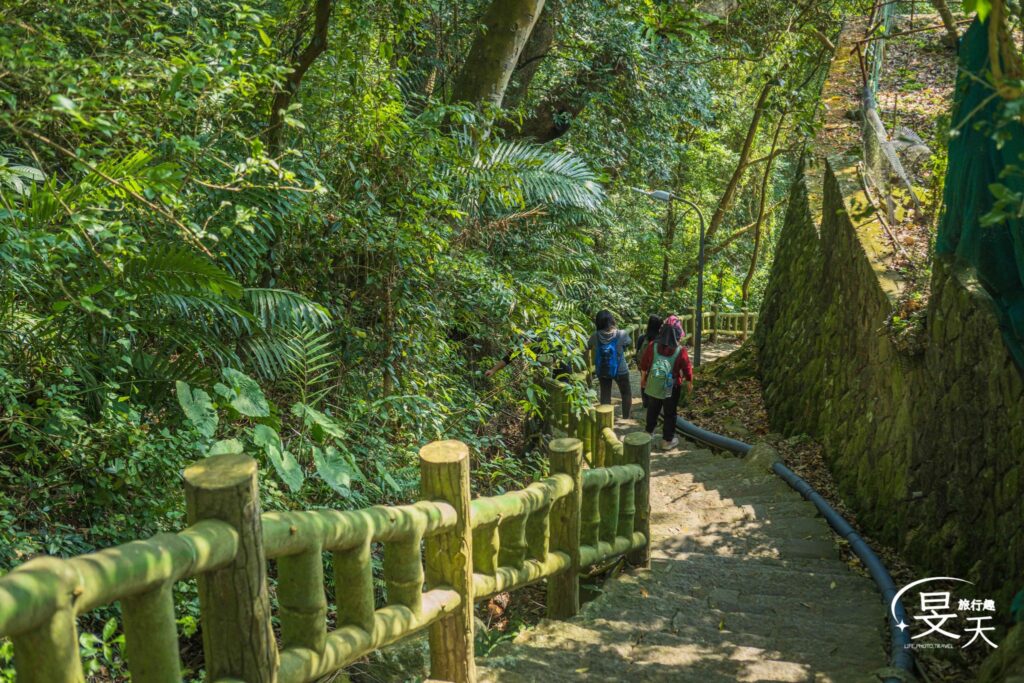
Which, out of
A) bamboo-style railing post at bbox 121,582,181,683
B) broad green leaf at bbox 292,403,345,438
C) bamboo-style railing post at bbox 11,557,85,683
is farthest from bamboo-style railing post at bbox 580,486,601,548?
bamboo-style railing post at bbox 11,557,85,683

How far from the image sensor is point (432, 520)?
3682mm

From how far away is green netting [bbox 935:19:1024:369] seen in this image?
4.88m

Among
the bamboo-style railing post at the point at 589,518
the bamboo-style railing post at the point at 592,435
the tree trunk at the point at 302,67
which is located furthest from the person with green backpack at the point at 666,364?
the tree trunk at the point at 302,67

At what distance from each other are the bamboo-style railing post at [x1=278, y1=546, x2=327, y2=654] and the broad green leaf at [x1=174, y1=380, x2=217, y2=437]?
1.11 meters

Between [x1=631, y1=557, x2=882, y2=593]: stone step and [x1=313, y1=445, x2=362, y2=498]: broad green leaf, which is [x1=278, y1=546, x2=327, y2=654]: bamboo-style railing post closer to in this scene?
[x1=313, y1=445, x2=362, y2=498]: broad green leaf

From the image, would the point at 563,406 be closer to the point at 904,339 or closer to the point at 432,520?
the point at 904,339

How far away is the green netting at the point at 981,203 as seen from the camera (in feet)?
16.0

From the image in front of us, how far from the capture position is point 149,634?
244 centimetres

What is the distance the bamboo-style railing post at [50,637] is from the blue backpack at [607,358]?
8.58 metres

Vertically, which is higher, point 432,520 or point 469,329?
point 469,329

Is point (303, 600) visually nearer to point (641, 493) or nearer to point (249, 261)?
point (249, 261)

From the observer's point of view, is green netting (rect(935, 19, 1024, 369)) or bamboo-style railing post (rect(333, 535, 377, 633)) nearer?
bamboo-style railing post (rect(333, 535, 377, 633))

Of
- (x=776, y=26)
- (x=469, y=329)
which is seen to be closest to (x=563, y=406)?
(x=469, y=329)

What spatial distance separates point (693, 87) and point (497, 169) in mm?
7181
